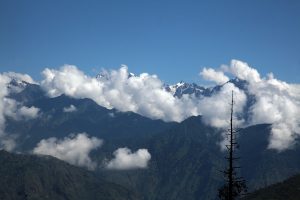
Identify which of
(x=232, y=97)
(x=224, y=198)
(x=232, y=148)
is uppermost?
(x=232, y=97)

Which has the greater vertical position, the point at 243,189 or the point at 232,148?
the point at 232,148

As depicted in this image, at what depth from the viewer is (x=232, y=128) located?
5075 centimetres

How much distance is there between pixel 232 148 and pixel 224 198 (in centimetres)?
634

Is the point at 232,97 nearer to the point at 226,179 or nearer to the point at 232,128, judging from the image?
the point at 232,128

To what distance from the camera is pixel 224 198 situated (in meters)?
54.5

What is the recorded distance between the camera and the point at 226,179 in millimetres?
52688

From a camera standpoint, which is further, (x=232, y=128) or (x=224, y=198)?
(x=224, y=198)

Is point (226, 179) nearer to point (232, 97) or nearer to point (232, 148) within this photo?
point (232, 148)

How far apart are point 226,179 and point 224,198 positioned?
307 cm

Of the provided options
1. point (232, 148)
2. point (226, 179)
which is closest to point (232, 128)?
point (232, 148)

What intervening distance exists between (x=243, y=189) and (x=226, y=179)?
2.53 m

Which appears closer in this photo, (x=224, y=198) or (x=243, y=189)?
(x=243, y=189)

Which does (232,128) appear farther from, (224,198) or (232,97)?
(224,198)

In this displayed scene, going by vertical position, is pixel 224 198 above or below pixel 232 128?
below
